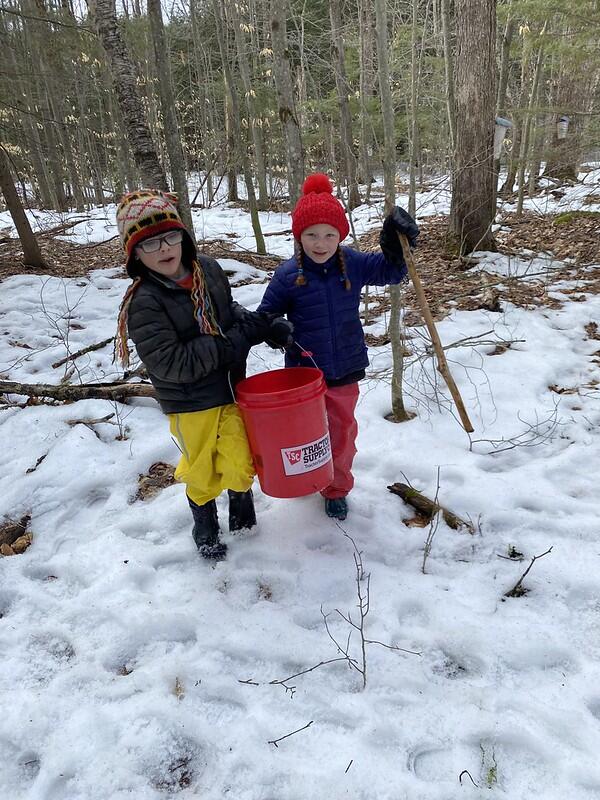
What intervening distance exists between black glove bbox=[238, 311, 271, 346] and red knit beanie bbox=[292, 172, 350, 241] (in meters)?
0.42

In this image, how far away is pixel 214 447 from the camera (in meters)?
2.35

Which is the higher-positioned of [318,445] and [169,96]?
[169,96]

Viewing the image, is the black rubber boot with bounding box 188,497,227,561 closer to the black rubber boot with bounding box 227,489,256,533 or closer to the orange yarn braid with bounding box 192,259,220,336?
the black rubber boot with bounding box 227,489,256,533

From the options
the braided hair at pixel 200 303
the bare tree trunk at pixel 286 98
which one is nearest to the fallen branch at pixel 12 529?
the braided hair at pixel 200 303

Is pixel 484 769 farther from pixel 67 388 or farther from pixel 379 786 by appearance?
pixel 67 388

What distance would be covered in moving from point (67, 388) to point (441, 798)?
3461 millimetres

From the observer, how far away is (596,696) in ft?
5.65

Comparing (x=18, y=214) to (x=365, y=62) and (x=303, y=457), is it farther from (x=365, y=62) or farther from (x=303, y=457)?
(x=365, y=62)

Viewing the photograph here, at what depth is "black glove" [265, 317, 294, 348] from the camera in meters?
2.25

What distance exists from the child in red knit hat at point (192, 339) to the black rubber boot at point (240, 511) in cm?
7

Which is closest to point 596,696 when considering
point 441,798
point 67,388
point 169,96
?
point 441,798

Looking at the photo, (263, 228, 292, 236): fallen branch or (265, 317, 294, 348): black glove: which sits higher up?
(265, 317, 294, 348): black glove

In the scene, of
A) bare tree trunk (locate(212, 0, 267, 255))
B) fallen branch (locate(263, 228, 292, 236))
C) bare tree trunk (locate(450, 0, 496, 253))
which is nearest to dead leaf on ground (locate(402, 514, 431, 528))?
bare tree trunk (locate(450, 0, 496, 253))

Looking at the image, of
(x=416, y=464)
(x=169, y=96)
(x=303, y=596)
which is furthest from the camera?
(x=169, y=96)
